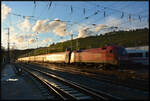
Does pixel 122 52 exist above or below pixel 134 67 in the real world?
above

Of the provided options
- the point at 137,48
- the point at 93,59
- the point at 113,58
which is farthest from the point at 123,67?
the point at 137,48

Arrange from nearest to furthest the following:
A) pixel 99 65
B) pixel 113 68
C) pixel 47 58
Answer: pixel 113 68, pixel 99 65, pixel 47 58

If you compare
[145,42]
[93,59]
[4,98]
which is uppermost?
[145,42]

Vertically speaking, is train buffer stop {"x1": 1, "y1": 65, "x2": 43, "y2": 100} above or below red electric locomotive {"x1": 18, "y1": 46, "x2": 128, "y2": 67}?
below

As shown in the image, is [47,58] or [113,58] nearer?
[113,58]

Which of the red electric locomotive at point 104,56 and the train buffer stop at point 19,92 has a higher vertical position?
the red electric locomotive at point 104,56

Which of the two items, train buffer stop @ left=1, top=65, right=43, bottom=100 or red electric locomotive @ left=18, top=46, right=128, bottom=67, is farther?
red electric locomotive @ left=18, top=46, right=128, bottom=67

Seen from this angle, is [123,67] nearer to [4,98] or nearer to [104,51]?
[104,51]

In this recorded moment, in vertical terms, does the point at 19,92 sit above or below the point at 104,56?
below

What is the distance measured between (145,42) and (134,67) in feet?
29.8

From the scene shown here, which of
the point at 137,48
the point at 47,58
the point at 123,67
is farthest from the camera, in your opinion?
the point at 47,58

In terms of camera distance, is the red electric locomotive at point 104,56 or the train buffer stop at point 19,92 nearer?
the train buffer stop at point 19,92

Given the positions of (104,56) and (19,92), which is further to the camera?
(104,56)

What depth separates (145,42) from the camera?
30.8 meters
